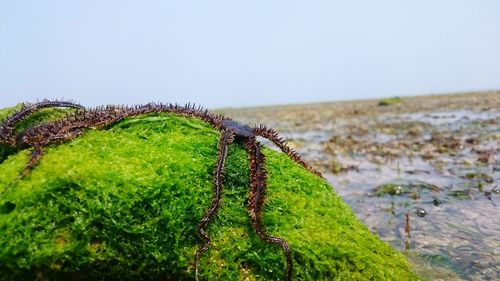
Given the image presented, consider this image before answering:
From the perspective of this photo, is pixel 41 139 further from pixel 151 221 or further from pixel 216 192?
pixel 216 192

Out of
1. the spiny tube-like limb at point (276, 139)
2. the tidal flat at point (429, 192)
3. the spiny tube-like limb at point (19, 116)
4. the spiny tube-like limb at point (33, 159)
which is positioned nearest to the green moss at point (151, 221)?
the spiny tube-like limb at point (33, 159)

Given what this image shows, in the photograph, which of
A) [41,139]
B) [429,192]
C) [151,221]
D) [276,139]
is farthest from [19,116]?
[429,192]

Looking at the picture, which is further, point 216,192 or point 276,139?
point 276,139

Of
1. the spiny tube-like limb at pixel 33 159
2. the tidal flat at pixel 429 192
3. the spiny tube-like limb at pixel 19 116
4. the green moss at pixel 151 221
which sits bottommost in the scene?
the tidal flat at pixel 429 192

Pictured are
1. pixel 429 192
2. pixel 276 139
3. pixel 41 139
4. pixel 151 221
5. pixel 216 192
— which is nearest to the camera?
pixel 151 221

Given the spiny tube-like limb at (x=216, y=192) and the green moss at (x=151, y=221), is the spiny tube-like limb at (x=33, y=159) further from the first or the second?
the spiny tube-like limb at (x=216, y=192)

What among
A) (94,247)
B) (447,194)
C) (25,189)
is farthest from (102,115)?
(447,194)

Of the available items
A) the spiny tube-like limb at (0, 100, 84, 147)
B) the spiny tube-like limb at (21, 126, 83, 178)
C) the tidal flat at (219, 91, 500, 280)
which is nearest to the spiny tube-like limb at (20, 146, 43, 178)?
the spiny tube-like limb at (21, 126, 83, 178)
